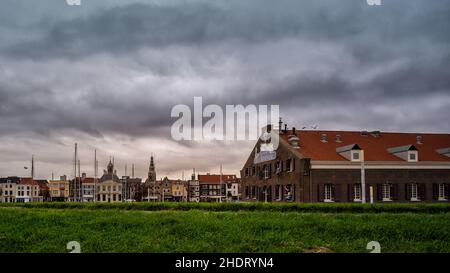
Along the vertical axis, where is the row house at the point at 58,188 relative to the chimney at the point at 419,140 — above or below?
below

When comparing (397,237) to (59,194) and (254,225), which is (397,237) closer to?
(254,225)

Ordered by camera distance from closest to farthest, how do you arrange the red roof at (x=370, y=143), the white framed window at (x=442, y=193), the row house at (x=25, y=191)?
the white framed window at (x=442, y=193) → the red roof at (x=370, y=143) → the row house at (x=25, y=191)

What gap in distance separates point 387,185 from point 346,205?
18345mm

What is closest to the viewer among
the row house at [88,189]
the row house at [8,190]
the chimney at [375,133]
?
the chimney at [375,133]

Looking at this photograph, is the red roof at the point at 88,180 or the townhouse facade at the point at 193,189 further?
the red roof at the point at 88,180

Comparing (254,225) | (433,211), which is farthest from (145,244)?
(433,211)

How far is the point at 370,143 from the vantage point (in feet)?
154

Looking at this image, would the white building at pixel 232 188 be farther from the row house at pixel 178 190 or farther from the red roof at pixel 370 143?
the red roof at pixel 370 143

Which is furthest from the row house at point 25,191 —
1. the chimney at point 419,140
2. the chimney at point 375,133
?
the chimney at point 419,140

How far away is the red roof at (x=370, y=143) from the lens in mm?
43406

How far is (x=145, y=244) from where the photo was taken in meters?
11.5

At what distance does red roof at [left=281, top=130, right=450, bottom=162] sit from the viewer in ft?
142

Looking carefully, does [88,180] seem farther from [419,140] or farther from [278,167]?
[419,140]

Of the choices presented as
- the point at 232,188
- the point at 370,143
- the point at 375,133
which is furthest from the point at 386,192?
the point at 232,188
